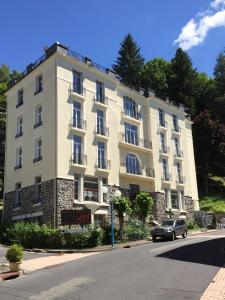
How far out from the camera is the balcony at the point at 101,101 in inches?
1512

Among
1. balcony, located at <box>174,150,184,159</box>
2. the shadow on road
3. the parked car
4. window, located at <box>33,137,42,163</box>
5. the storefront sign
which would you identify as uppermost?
balcony, located at <box>174,150,184,159</box>

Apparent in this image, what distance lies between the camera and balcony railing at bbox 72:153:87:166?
113ft

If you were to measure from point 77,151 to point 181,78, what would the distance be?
34.1 meters

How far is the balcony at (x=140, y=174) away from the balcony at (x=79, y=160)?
5134 millimetres

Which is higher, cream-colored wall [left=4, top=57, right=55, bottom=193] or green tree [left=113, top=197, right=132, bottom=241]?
cream-colored wall [left=4, top=57, right=55, bottom=193]

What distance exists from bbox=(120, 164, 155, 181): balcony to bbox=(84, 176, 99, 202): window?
13.2 ft

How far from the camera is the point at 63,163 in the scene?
33.3m

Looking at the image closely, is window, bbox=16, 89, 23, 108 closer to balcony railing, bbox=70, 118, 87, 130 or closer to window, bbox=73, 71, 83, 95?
window, bbox=73, 71, 83, 95

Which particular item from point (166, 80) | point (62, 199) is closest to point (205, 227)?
point (62, 199)

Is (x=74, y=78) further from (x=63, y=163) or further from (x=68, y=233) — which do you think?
(x=68, y=233)

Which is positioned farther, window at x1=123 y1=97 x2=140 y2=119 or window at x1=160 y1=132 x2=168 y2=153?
window at x1=160 y1=132 x2=168 y2=153

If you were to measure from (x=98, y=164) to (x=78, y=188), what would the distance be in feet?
11.9

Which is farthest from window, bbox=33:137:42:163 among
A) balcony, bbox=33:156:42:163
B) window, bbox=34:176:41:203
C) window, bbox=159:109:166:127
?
window, bbox=159:109:166:127

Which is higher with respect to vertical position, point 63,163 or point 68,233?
point 63,163
